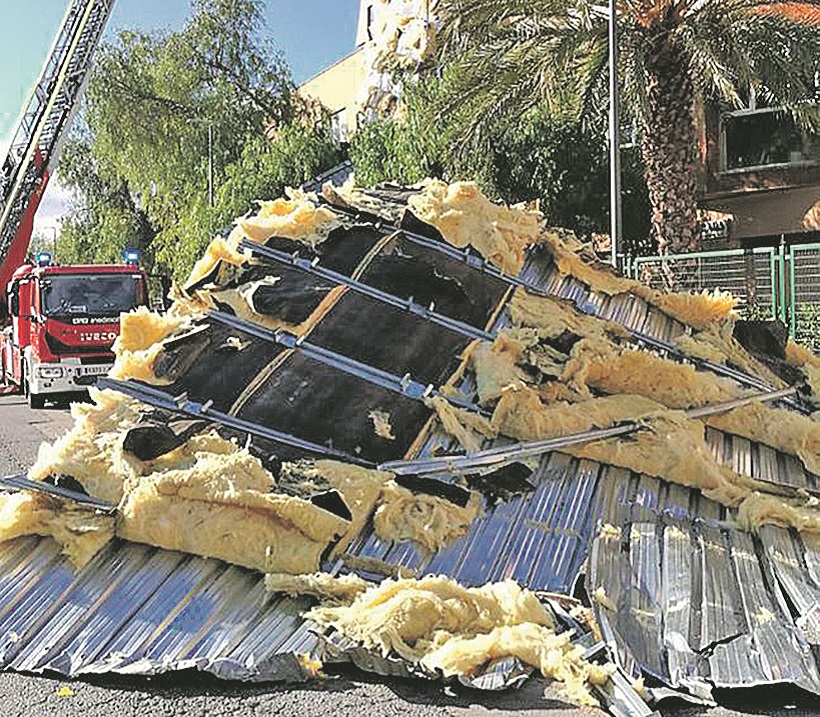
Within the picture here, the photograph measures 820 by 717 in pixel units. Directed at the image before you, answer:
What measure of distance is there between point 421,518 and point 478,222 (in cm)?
307

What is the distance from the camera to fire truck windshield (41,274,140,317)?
16.1 m

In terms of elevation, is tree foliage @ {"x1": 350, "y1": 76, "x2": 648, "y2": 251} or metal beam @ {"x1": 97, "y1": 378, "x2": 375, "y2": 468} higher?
tree foliage @ {"x1": 350, "y1": 76, "x2": 648, "y2": 251}

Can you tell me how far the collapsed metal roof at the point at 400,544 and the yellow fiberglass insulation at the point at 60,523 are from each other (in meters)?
0.07

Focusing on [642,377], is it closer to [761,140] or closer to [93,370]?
[93,370]

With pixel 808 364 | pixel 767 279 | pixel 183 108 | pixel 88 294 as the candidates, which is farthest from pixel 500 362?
pixel 183 108

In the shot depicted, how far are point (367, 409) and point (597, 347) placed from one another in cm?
165

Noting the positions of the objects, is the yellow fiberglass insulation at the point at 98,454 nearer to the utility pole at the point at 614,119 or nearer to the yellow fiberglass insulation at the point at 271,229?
the yellow fiberglass insulation at the point at 271,229

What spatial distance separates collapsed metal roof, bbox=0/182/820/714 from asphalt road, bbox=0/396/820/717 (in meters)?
0.07

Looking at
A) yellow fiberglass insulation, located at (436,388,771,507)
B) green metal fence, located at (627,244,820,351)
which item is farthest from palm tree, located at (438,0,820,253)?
yellow fiberglass insulation, located at (436,388,771,507)

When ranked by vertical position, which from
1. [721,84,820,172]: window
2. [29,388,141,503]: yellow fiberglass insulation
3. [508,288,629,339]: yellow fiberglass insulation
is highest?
[721,84,820,172]: window

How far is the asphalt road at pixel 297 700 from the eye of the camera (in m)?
3.73

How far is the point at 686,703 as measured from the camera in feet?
12.2

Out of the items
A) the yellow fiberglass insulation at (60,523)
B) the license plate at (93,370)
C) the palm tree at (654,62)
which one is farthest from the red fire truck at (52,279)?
the yellow fiberglass insulation at (60,523)

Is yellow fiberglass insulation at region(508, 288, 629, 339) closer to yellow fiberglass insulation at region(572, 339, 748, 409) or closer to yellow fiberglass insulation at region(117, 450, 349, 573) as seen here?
yellow fiberglass insulation at region(572, 339, 748, 409)
